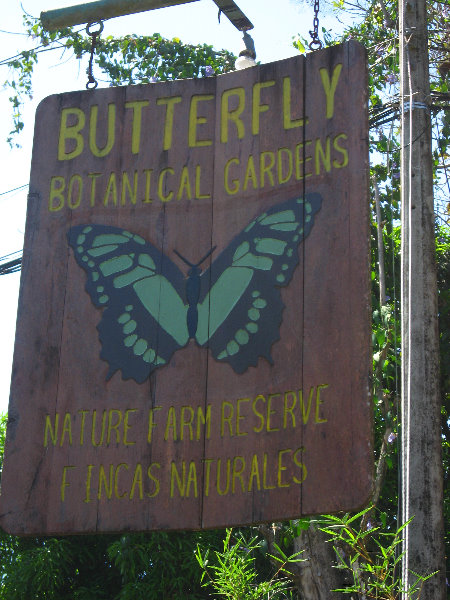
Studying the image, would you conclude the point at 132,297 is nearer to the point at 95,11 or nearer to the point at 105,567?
the point at 95,11

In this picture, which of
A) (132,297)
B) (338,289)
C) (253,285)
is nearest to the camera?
(338,289)

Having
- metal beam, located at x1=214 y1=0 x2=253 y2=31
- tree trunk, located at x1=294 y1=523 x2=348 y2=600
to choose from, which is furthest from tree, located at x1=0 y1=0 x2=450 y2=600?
metal beam, located at x1=214 y1=0 x2=253 y2=31

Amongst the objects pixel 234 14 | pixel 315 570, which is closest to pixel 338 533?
pixel 315 570

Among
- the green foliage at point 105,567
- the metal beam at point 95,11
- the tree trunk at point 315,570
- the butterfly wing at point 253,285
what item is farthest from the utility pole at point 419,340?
the green foliage at point 105,567

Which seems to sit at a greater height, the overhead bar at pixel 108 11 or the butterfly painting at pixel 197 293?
the overhead bar at pixel 108 11

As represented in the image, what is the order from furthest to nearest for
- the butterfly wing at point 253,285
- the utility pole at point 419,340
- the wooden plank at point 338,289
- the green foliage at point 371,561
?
1. the utility pole at point 419,340
2. the green foliage at point 371,561
3. the butterfly wing at point 253,285
4. the wooden plank at point 338,289

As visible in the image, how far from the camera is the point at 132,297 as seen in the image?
297 cm

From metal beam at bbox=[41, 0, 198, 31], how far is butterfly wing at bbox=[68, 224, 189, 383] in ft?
2.91

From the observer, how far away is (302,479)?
2562mm

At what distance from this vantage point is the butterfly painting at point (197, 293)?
2773mm

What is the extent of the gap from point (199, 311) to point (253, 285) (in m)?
0.17

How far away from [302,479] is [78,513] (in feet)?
2.14

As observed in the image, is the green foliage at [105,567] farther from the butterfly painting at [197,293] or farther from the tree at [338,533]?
the butterfly painting at [197,293]

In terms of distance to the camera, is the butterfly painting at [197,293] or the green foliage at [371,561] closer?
the butterfly painting at [197,293]
